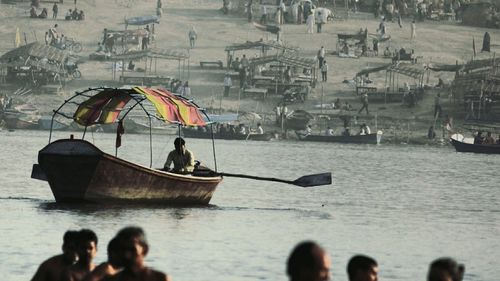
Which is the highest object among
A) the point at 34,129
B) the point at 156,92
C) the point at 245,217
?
the point at 156,92

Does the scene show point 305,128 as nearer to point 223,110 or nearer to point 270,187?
point 223,110

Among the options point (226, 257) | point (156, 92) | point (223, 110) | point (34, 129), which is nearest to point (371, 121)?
point (223, 110)

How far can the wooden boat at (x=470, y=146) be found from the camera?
80850mm

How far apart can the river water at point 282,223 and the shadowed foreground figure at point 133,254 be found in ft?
35.4

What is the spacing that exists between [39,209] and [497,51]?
70.5 m

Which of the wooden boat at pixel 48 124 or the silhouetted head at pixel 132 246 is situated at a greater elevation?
the silhouetted head at pixel 132 246

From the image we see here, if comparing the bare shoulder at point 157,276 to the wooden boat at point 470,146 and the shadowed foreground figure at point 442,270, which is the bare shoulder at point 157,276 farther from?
the wooden boat at point 470,146

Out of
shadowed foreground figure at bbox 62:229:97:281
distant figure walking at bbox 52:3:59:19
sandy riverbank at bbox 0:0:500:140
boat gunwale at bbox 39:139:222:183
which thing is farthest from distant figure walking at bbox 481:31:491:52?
shadowed foreground figure at bbox 62:229:97:281

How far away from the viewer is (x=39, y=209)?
114ft

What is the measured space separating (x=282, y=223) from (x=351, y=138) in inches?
2008

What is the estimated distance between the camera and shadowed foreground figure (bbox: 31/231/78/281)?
13.3 metres

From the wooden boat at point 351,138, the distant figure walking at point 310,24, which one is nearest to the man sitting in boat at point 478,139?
the wooden boat at point 351,138

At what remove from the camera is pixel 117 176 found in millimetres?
33188

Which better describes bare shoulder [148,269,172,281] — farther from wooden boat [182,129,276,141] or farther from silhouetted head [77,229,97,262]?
wooden boat [182,129,276,141]
